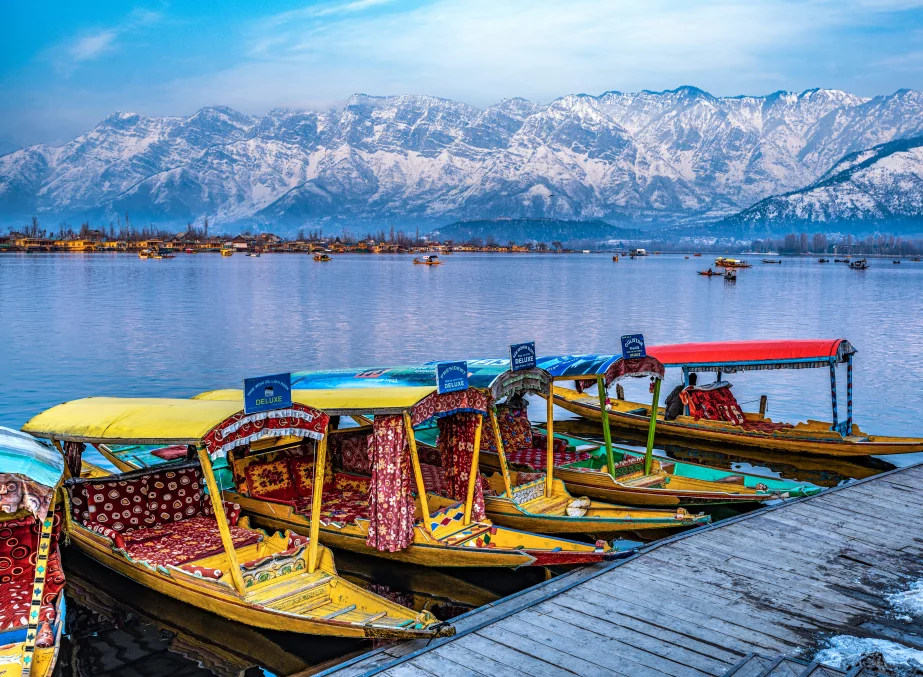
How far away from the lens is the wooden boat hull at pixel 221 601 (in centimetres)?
1102

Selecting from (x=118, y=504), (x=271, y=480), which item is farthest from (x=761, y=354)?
(x=118, y=504)

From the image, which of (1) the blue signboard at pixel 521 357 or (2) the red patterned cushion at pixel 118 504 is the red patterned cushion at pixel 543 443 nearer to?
(1) the blue signboard at pixel 521 357

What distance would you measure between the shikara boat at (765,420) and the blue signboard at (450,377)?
12423mm

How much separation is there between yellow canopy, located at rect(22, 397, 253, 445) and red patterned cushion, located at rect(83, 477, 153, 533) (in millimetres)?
1503

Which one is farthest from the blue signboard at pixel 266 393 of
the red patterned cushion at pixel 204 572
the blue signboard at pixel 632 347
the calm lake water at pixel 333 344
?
the blue signboard at pixel 632 347

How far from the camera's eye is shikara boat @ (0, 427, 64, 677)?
10039mm

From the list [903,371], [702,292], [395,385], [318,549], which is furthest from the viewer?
[702,292]

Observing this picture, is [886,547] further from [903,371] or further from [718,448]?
[903,371]

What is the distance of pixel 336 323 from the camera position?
2699 inches

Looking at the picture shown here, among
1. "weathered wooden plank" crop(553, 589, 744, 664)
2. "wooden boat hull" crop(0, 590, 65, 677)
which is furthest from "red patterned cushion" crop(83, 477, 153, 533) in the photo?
"weathered wooden plank" crop(553, 589, 744, 664)

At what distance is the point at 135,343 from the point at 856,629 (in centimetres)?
5184

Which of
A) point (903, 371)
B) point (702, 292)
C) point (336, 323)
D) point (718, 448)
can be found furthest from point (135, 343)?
point (702, 292)

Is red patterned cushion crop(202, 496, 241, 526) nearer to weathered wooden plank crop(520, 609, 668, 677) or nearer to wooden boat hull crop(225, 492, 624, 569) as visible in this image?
wooden boat hull crop(225, 492, 624, 569)

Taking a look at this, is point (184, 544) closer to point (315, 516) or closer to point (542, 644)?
point (315, 516)
